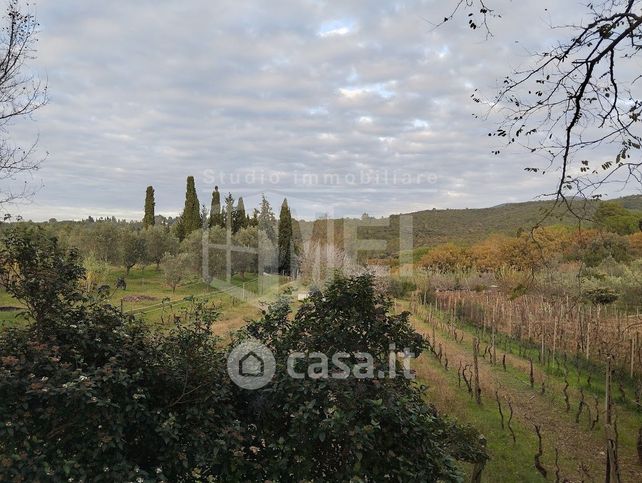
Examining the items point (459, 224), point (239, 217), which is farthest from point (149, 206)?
point (459, 224)

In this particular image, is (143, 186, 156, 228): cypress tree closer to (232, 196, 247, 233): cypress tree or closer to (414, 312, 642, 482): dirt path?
(232, 196, 247, 233): cypress tree

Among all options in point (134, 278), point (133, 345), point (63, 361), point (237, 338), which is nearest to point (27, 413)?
point (63, 361)

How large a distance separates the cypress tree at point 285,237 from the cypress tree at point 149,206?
13535 mm

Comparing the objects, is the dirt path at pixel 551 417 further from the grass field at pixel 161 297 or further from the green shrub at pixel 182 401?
the grass field at pixel 161 297

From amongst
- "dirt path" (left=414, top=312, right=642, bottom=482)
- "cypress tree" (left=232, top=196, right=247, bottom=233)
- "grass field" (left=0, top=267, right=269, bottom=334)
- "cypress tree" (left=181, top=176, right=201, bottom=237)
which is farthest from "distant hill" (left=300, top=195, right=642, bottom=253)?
"dirt path" (left=414, top=312, right=642, bottom=482)

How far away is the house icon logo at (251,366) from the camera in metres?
4.02

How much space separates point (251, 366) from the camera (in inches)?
160

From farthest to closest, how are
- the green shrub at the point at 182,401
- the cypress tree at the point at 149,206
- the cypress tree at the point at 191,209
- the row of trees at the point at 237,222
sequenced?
the cypress tree at the point at 149,206, the cypress tree at the point at 191,209, the row of trees at the point at 237,222, the green shrub at the point at 182,401

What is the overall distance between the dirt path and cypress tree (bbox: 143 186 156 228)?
32365 millimetres

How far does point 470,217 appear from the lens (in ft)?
193

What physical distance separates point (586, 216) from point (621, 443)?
7519 mm

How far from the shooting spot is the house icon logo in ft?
13.2

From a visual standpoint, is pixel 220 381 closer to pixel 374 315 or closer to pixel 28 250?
pixel 374 315

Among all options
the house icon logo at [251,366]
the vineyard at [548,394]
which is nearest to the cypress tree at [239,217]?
the vineyard at [548,394]
